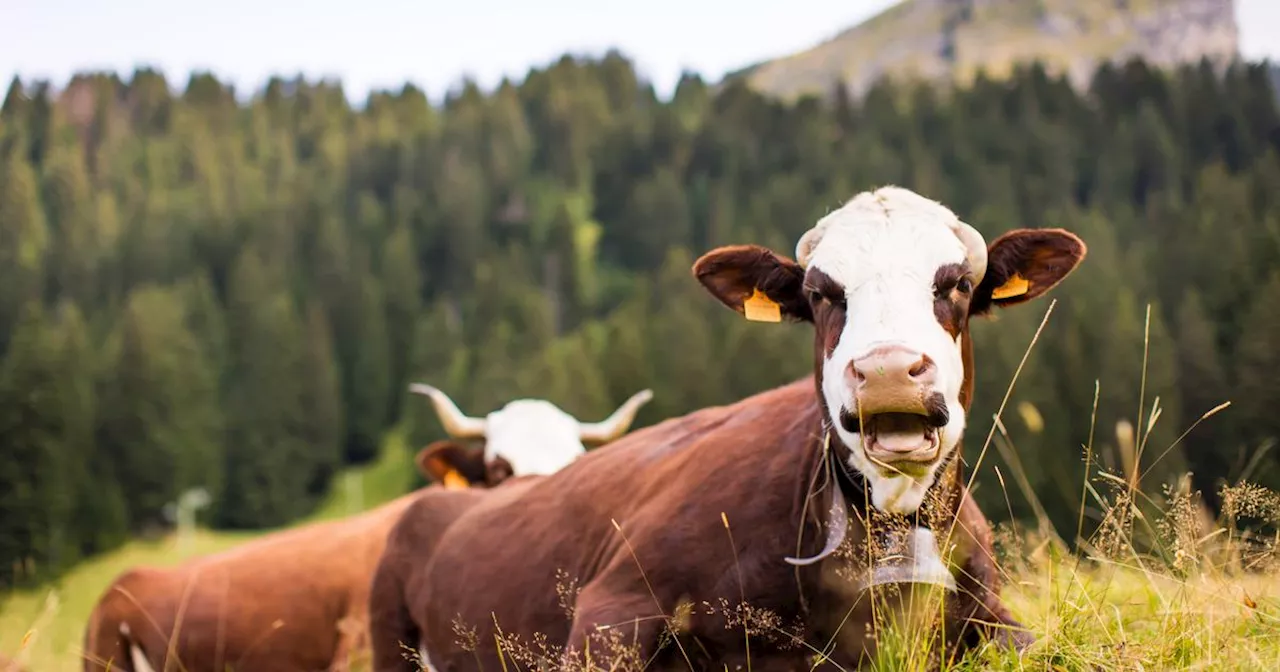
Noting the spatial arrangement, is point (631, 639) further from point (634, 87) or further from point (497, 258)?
point (634, 87)

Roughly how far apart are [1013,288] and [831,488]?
1037 millimetres

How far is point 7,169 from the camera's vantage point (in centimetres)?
11925

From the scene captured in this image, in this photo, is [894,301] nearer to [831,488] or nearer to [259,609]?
[831,488]

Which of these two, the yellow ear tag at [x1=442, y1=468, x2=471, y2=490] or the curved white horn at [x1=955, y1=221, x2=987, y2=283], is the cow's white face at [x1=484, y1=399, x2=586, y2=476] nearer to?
the yellow ear tag at [x1=442, y1=468, x2=471, y2=490]

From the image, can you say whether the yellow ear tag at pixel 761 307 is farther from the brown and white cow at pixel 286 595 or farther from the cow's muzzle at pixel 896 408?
the brown and white cow at pixel 286 595

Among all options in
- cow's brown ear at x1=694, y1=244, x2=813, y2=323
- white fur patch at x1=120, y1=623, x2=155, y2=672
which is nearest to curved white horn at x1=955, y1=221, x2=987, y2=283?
cow's brown ear at x1=694, y1=244, x2=813, y2=323

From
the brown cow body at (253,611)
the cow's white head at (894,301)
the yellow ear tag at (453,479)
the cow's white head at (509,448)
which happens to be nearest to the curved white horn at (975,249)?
the cow's white head at (894,301)

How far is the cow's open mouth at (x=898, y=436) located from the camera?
4117 mm

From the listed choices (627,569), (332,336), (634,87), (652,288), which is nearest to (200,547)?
(332,336)

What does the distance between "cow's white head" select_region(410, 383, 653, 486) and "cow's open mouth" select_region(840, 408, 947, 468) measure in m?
6.76

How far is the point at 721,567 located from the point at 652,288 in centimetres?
10273

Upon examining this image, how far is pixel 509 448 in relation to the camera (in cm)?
1118

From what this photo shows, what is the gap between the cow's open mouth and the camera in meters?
4.12

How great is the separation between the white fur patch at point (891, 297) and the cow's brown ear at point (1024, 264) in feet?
0.75
